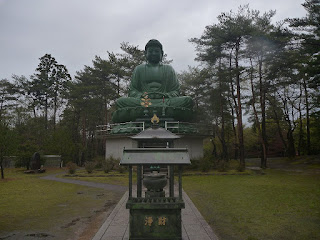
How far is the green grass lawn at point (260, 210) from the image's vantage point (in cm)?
507

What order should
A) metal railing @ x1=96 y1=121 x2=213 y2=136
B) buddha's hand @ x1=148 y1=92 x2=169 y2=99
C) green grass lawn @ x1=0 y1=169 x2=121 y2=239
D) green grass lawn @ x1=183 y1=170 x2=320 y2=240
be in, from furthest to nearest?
buddha's hand @ x1=148 y1=92 x2=169 y2=99 < metal railing @ x1=96 y1=121 x2=213 y2=136 < green grass lawn @ x1=0 y1=169 x2=121 y2=239 < green grass lawn @ x1=183 y1=170 x2=320 y2=240

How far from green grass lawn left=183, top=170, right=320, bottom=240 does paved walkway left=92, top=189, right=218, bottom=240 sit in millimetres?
285

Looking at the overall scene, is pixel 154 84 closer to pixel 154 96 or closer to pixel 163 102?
pixel 154 96

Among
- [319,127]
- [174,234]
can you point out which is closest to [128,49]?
[319,127]

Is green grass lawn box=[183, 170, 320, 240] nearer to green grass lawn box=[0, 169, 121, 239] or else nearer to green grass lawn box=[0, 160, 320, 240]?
green grass lawn box=[0, 160, 320, 240]

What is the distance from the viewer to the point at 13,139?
15000 mm

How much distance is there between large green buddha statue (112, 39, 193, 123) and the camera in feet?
54.0

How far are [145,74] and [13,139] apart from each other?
9.73 meters

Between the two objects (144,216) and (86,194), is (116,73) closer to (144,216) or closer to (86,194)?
(86,194)

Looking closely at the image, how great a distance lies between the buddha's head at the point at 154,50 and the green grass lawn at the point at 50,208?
11254 mm

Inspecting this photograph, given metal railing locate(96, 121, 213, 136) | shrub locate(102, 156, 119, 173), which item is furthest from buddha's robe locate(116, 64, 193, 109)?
shrub locate(102, 156, 119, 173)

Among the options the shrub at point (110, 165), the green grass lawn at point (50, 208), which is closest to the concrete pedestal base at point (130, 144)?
the shrub at point (110, 165)

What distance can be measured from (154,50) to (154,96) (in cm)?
365

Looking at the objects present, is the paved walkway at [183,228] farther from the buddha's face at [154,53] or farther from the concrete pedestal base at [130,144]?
the buddha's face at [154,53]
